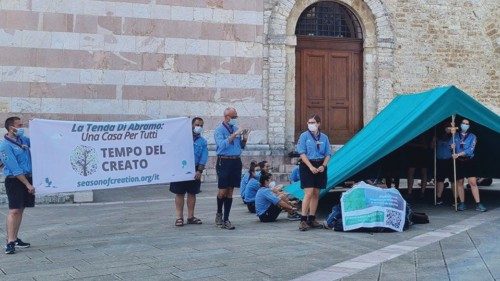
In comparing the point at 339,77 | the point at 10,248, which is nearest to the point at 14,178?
the point at 10,248

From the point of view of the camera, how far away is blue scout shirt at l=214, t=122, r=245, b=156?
28.8 feet

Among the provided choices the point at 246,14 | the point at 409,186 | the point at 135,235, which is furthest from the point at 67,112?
the point at 409,186

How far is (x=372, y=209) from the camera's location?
847 cm

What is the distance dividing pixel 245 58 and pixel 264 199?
7581 millimetres

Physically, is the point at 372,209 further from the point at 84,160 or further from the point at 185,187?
the point at 84,160

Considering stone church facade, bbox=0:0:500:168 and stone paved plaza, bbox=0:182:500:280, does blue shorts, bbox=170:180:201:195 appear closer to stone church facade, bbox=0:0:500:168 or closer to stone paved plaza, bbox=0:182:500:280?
stone paved plaza, bbox=0:182:500:280

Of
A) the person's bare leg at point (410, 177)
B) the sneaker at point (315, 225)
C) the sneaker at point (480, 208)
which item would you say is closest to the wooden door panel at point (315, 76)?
the person's bare leg at point (410, 177)

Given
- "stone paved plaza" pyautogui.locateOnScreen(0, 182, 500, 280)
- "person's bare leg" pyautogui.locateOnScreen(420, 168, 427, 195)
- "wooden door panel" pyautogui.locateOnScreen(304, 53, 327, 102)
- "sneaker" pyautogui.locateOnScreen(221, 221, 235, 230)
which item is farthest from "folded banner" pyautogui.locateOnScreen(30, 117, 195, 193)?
"wooden door panel" pyautogui.locateOnScreen(304, 53, 327, 102)

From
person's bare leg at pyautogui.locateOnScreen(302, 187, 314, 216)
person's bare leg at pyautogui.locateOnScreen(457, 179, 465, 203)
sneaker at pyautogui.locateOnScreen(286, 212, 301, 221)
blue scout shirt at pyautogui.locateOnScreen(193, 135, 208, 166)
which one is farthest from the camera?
person's bare leg at pyautogui.locateOnScreen(457, 179, 465, 203)

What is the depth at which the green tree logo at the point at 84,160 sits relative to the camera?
Result: 840 centimetres

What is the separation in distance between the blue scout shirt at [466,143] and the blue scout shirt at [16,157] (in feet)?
24.6

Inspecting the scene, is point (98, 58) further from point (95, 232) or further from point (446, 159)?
point (446, 159)

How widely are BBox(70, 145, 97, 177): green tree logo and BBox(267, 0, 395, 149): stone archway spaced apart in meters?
8.73

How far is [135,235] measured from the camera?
848 centimetres
